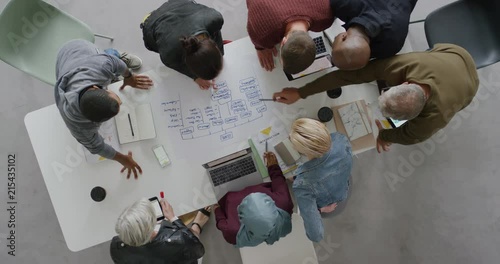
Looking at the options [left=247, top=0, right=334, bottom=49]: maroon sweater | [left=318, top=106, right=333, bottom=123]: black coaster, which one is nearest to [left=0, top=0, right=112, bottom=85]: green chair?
[left=247, top=0, right=334, bottom=49]: maroon sweater

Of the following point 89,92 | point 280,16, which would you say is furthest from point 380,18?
point 89,92

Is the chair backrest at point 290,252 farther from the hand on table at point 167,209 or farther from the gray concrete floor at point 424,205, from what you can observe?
the gray concrete floor at point 424,205

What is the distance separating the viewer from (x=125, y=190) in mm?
2123

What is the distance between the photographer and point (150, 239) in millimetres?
1994

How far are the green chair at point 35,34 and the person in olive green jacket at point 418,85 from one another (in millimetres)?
1510

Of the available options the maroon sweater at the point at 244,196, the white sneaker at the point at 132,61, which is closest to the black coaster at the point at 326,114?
the maroon sweater at the point at 244,196

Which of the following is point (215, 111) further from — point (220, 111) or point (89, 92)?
point (89, 92)

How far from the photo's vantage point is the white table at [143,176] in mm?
2105

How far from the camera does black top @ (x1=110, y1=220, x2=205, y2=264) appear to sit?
201 centimetres

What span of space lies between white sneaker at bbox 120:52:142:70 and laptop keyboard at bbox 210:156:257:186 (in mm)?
1222

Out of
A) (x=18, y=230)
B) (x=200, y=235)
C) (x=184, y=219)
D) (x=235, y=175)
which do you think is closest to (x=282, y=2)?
(x=235, y=175)

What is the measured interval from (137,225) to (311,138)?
37.8 inches

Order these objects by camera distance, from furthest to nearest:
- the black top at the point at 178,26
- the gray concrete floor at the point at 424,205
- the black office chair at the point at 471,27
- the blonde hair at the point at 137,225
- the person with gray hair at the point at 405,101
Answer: the gray concrete floor at the point at 424,205 → the black office chair at the point at 471,27 → the black top at the point at 178,26 → the blonde hair at the point at 137,225 → the person with gray hair at the point at 405,101

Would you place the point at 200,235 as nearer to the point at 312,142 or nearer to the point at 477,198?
the point at 312,142
